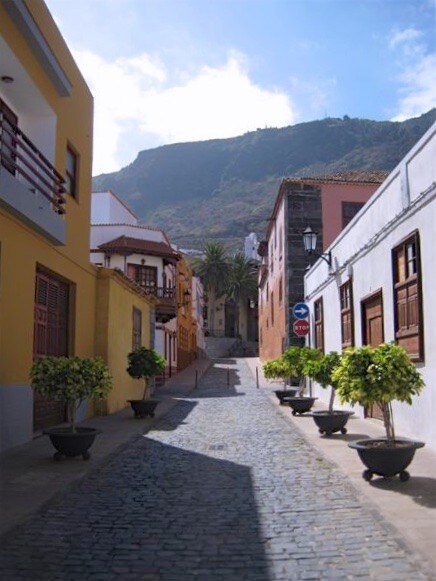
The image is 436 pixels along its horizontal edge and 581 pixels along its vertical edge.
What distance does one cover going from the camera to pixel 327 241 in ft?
80.1

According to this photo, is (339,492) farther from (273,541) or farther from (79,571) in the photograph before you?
(79,571)

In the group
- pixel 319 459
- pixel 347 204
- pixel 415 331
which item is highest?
pixel 347 204

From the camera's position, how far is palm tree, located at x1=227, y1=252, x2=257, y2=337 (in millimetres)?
61906

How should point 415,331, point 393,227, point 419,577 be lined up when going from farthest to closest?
point 393,227, point 415,331, point 419,577

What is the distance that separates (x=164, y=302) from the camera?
26953mm

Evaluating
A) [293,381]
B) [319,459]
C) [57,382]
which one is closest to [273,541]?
[319,459]

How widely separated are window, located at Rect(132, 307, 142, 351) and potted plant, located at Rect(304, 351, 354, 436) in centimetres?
842

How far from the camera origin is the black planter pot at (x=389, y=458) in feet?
21.0

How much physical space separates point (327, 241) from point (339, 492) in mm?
18727

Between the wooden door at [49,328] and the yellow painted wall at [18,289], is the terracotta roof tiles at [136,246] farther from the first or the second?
the yellow painted wall at [18,289]

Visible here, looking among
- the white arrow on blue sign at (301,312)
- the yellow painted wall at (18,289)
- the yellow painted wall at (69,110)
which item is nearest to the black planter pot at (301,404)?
the white arrow on blue sign at (301,312)

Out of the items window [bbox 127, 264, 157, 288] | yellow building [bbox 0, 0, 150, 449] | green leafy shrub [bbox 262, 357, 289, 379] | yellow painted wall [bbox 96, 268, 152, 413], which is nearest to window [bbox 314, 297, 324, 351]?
green leafy shrub [bbox 262, 357, 289, 379]

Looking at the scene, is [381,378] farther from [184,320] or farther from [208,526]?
[184,320]

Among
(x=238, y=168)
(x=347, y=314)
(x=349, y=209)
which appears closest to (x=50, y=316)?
(x=347, y=314)
